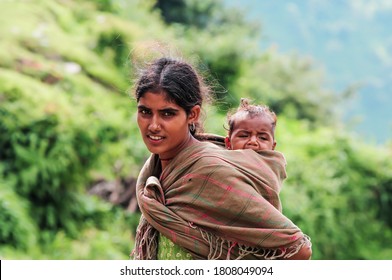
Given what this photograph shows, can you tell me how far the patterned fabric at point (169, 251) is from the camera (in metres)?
1.65

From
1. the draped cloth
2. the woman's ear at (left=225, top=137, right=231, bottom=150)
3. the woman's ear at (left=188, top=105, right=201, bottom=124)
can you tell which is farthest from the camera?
the woman's ear at (left=225, top=137, right=231, bottom=150)

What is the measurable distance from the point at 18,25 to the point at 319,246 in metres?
3.85

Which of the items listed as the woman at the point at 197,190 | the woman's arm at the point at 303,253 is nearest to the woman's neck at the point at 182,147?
the woman at the point at 197,190

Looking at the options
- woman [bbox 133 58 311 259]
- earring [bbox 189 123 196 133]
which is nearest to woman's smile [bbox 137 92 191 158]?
woman [bbox 133 58 311 259]

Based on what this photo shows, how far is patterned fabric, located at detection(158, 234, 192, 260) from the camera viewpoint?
165cm

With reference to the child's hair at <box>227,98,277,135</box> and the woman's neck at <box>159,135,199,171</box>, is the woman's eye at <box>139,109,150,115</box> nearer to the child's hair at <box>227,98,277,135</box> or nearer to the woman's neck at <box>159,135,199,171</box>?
the woman's neck at <box>159,135,199,171</box>

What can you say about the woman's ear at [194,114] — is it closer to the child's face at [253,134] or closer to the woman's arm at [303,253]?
the child's face at [253,134]

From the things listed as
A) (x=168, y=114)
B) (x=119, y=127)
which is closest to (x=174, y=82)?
(x=168, y=114)

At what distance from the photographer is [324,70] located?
46.0ft

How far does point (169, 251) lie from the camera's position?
5.47ft

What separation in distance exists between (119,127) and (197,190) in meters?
4.12

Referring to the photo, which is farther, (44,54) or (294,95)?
(294,95)
